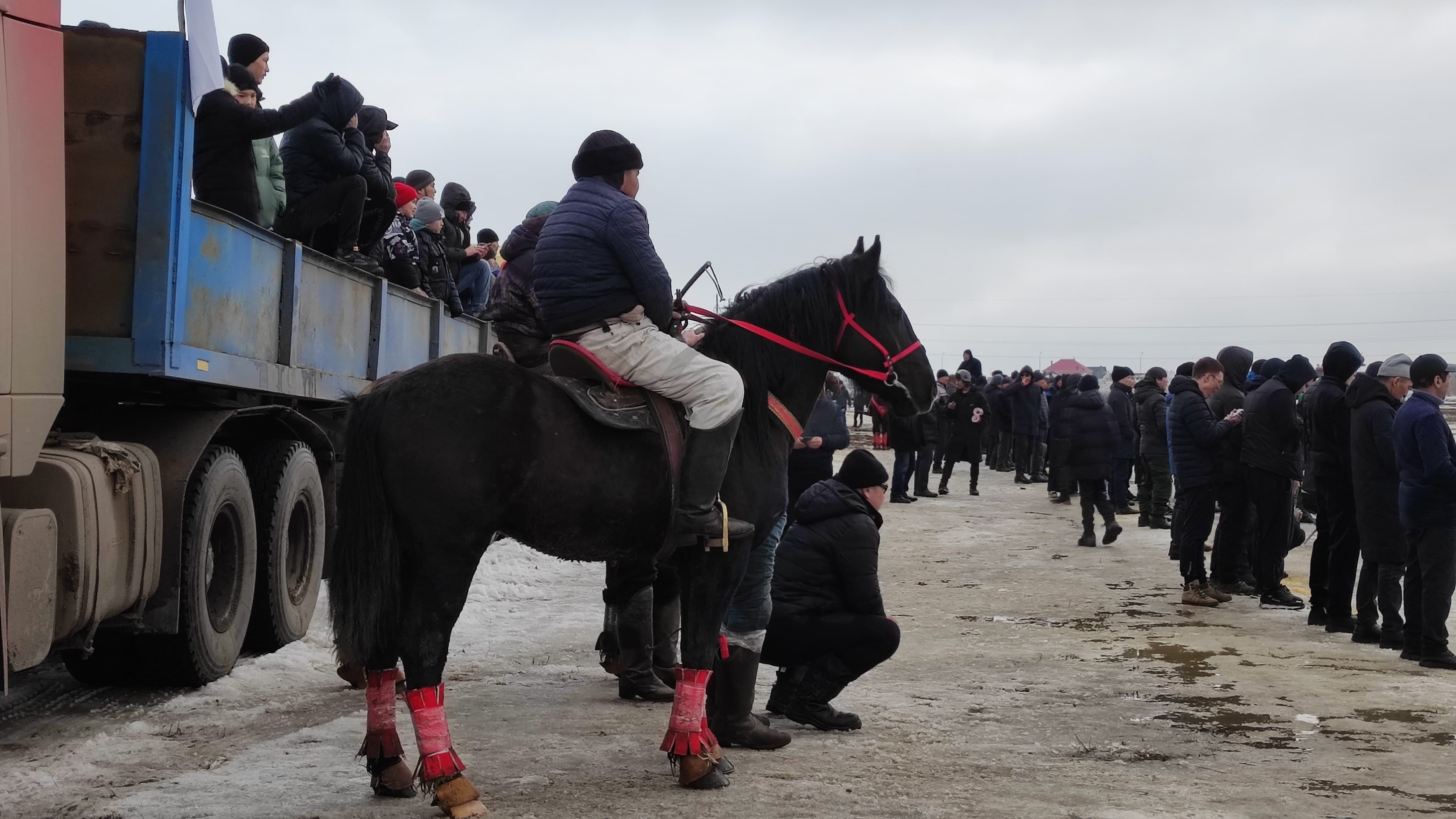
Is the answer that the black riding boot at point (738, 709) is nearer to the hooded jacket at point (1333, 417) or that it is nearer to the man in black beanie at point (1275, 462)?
the hooded jacket at point (1333, 417)

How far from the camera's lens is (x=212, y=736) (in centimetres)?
591

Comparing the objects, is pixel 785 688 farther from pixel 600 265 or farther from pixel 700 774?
pixel 600 265

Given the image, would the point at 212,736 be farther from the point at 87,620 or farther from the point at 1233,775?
the point at 1233,775

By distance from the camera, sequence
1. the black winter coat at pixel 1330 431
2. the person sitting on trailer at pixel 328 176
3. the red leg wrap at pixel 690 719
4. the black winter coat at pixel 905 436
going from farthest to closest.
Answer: the black winter coat at pixel 905 436
the black winter coat at pixel 1330 431
the person sitting on trailer at pixel 328 176
the red leg wrap at pixel 690 719

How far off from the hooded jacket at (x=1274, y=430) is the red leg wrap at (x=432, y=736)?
8.10 metres

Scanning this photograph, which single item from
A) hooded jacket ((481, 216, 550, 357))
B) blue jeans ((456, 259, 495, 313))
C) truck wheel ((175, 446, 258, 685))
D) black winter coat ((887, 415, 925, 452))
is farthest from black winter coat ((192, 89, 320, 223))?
black winter coat ((887, 415, 925, 452))

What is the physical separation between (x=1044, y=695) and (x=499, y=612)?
446 cm

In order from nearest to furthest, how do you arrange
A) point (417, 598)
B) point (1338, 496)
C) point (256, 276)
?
point (417, 598) → point (256, 276) → point (1338, 496)

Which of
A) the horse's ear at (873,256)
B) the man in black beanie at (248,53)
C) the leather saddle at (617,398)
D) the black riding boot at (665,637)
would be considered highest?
the man in black beanie at (248,53)

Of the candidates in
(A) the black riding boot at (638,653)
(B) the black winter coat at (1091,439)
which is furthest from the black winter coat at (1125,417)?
(A) the black riding boot at (638,653)

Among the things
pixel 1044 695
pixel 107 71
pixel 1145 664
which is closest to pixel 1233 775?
pixel 1044 695

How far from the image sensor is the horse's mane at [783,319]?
5.70 m

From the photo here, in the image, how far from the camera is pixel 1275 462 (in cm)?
1073

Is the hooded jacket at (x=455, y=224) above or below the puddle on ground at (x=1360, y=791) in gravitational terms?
above
